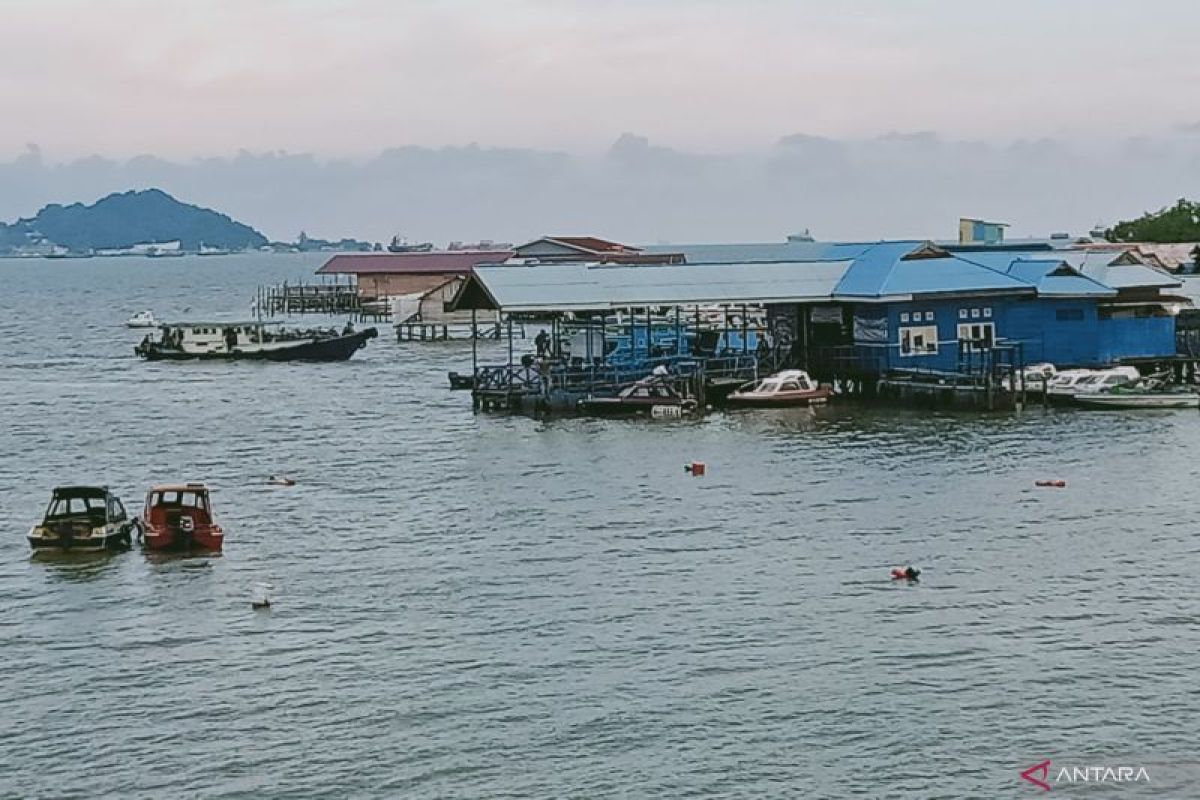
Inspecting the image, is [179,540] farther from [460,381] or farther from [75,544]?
[460,381]

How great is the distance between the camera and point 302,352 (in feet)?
307

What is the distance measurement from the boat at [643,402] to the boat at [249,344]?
33825 millimetres

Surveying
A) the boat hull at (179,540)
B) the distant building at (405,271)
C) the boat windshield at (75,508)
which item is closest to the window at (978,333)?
the boat hull at (179,540)

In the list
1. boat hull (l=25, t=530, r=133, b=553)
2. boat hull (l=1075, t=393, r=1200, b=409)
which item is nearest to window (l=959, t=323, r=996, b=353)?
boat hull (l=1075, t=393, r=1200, b=409)

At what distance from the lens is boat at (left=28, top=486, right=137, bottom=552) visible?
38.8 m

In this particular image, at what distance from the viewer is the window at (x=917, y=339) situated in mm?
65938

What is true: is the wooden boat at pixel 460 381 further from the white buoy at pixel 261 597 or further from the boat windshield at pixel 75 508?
the white buoy at pixel 261 597

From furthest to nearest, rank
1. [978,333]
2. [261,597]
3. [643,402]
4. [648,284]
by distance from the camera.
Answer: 1. [648,284]
2. [978,333]
3. [643,402]
4. [261,597]

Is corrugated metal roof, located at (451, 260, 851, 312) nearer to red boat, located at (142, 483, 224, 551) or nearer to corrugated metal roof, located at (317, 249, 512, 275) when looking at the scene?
red boat, located at (142, 483, 224, 551)

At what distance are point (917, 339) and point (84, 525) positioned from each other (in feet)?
118

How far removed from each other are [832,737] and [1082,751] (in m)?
3.55

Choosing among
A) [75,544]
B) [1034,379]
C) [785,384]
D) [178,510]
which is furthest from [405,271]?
[75,544]

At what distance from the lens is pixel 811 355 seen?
226ft

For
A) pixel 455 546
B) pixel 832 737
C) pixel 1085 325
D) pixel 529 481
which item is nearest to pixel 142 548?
pixel 455 546
